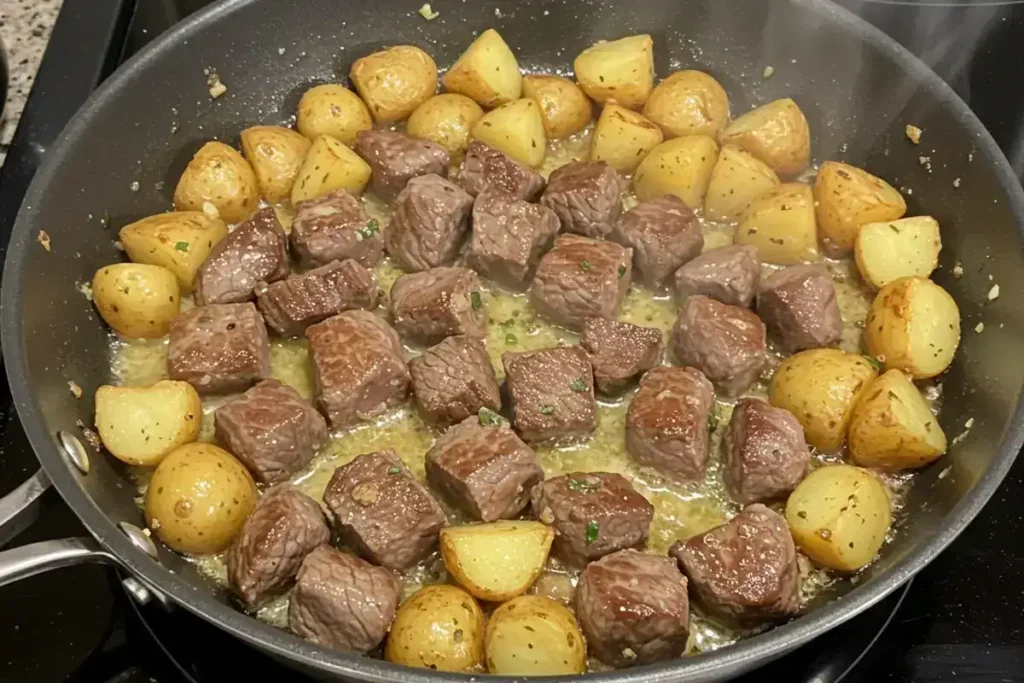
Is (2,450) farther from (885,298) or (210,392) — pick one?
(885,298)

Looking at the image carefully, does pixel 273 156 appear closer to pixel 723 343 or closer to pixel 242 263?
pixel 242 263

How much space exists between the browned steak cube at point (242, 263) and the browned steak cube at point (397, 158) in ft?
1.15

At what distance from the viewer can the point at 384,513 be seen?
2080 millimetres

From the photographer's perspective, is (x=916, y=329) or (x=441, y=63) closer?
(x=916, y=329)

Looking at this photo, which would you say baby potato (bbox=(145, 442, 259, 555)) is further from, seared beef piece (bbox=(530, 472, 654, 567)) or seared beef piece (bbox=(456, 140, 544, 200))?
seared beef piece (bbox=(456, 140, 544, 200))

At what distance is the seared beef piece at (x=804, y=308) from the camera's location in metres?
2.39

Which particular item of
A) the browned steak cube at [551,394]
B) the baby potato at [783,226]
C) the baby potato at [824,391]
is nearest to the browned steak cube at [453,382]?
the browned steak cube at [551,394]

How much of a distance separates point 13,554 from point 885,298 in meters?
1.96

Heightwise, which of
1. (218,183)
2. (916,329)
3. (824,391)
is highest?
(218,183)

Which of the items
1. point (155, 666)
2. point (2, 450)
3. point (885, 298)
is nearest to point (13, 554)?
point (155, 666)

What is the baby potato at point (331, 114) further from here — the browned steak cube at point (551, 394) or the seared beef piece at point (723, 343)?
the seared beef piece at point (723, 343)

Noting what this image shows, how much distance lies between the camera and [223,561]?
216 cm

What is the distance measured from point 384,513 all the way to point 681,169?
49.9 inches

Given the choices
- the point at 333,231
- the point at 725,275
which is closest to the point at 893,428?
the point at 725,275
